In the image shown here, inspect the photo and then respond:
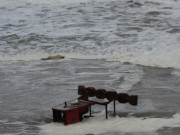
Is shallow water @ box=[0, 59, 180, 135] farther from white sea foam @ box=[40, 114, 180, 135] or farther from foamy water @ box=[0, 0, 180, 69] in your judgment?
foamy water @ box=[0, 0, 180, 69]

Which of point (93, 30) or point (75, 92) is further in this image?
point (93, 30)

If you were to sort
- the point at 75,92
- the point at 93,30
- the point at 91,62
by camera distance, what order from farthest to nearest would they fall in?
the point at 93,30 → the point at 91,62 → the point at 75,92

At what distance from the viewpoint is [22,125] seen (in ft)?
25.6

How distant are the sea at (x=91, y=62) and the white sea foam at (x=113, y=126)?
16 millimetres

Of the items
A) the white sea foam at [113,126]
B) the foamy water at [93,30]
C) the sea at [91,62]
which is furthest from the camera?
the foamy water at [93,30]

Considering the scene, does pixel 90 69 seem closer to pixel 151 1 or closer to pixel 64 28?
pixel 64 28

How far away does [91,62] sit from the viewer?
47.8 feet

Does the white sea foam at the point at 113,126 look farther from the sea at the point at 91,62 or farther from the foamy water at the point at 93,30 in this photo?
the foamy water at the point at 93,30

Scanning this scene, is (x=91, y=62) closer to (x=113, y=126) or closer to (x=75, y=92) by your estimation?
→ (x=75, y=92)

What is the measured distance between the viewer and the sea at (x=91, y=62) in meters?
7.81

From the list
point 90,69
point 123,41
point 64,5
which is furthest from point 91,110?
point 64,5

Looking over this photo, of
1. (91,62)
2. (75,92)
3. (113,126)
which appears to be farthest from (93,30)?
(113,126)

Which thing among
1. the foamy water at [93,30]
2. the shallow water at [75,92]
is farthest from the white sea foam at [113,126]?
the foamy water at [93,30]

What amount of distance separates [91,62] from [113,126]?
23.7 ft
